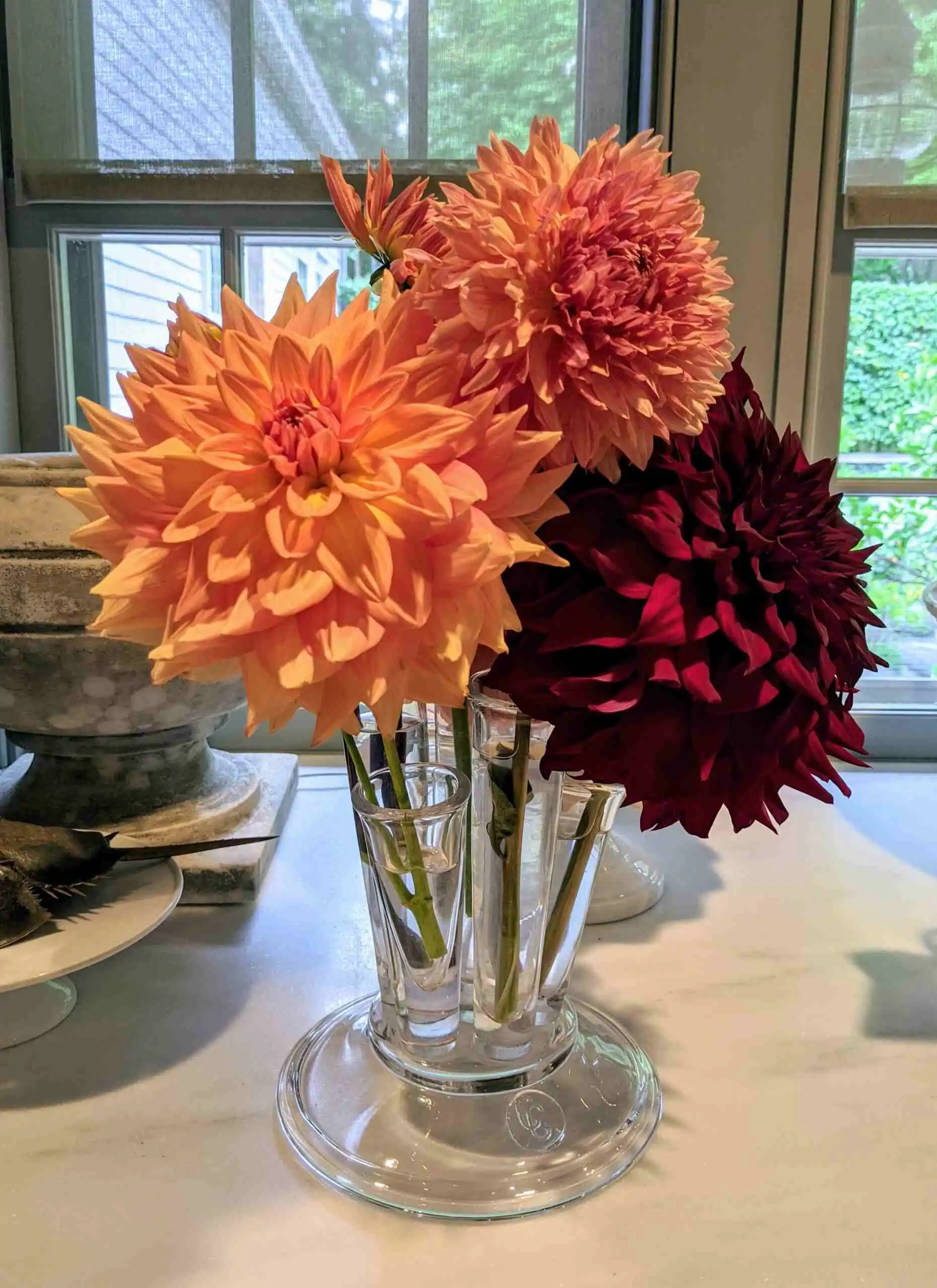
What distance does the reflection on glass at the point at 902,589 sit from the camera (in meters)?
1.17

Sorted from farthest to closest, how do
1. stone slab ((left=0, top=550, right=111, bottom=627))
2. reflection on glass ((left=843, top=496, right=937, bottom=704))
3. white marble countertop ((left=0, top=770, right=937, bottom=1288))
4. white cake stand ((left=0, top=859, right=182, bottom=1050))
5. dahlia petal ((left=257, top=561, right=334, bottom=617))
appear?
1. reflection on glass ((left=843, top=496, right=937, bottom=704))
2. stone slab ((left=0, top=550, right=111, bottom=627))
3. white cake stand ((left=0, top=859, right=182, bottom=1050))
4. white marble countertop ((left=0, top=770, right=937, bottom=1288))
5. dahlia petal ((left=257, top=561, right=334, bottom=617))

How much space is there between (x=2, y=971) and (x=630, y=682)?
0.39 m

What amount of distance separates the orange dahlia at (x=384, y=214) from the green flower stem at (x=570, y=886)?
0.28m

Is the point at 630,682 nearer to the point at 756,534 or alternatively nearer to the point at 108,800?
the point at 756,534

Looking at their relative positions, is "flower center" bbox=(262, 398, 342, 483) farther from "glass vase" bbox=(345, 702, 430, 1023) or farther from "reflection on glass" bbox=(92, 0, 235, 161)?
"reflection on glass" bbox=(92, 0, 235, 161)

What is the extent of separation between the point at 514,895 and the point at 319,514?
9.5 inches

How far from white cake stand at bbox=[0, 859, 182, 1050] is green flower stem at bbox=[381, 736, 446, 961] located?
193mm

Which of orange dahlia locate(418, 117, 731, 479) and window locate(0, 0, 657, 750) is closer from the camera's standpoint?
orange dahlia locate(418, 117, 731, 479)

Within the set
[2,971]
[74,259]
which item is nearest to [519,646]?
[2,971]

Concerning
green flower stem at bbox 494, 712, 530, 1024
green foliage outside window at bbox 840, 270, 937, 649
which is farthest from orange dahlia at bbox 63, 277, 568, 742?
green foliage outside window at bbox 840, 270, 937, 649

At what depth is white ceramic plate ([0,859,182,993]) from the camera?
1.72ft

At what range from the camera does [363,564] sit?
31 centimetres

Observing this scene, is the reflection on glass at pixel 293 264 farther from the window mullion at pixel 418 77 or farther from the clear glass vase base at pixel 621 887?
the clear glass vase base at pixel 621 887

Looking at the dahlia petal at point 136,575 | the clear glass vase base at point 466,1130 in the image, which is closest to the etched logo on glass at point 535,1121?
the clear glass vase base at point 466,1130
